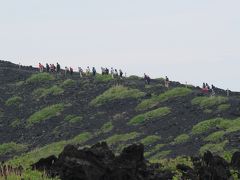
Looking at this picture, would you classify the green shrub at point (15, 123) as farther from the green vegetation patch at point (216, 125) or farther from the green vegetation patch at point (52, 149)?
the green vegetation patch at point (216, 125)

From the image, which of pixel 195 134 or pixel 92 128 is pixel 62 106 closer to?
pixel 92 128

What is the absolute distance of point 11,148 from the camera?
75625 mm

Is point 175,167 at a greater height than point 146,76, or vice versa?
point 146,76

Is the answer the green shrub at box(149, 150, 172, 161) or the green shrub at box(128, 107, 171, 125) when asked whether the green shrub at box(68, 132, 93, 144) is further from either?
the green shrub at box(149, 150, 172, 161)

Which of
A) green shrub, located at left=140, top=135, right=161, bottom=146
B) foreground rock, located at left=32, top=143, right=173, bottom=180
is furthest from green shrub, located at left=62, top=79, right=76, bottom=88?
foreground rock, located at left=32, top=143, right=173, bottom=180

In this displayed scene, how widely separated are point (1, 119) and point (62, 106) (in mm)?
9960

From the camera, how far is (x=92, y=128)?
78000 millimetres

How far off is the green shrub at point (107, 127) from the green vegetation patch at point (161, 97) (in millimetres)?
7047

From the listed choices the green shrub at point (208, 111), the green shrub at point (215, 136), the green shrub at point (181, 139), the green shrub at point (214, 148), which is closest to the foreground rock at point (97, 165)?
the green shrub at point (214, 148)

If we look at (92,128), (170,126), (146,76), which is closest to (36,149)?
(92,128)

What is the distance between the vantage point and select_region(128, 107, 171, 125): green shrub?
7679 centimetres

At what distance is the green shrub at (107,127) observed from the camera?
75.2 metres

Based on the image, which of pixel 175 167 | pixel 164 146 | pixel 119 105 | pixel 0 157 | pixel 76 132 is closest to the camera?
pixel 175 167

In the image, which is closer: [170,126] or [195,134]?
[195,134]
